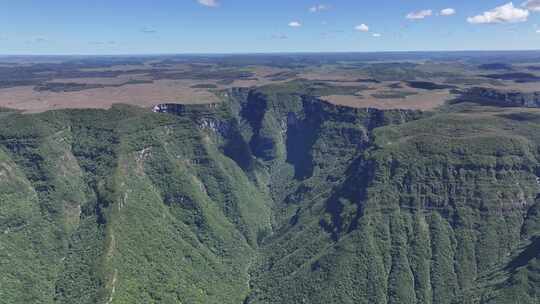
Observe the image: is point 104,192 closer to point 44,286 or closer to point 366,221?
point 44,286

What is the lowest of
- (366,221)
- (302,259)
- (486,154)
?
(302,259)

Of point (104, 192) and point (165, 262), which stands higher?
point (104, 192)

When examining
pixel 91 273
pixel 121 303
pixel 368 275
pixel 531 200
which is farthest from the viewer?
pixel 531 200

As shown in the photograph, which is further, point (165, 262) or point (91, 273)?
point (165, 262)

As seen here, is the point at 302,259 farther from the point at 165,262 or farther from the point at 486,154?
the point at 486,154

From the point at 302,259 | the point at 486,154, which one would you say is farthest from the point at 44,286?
the point at 486,154

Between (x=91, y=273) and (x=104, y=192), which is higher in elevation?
(x=104, y=192)

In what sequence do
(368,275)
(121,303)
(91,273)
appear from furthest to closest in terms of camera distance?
(368,275) < (91,273) < (121,303)

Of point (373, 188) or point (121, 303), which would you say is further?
point (373, 188)

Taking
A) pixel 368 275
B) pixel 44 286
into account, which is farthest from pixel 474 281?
pixel 44 286
